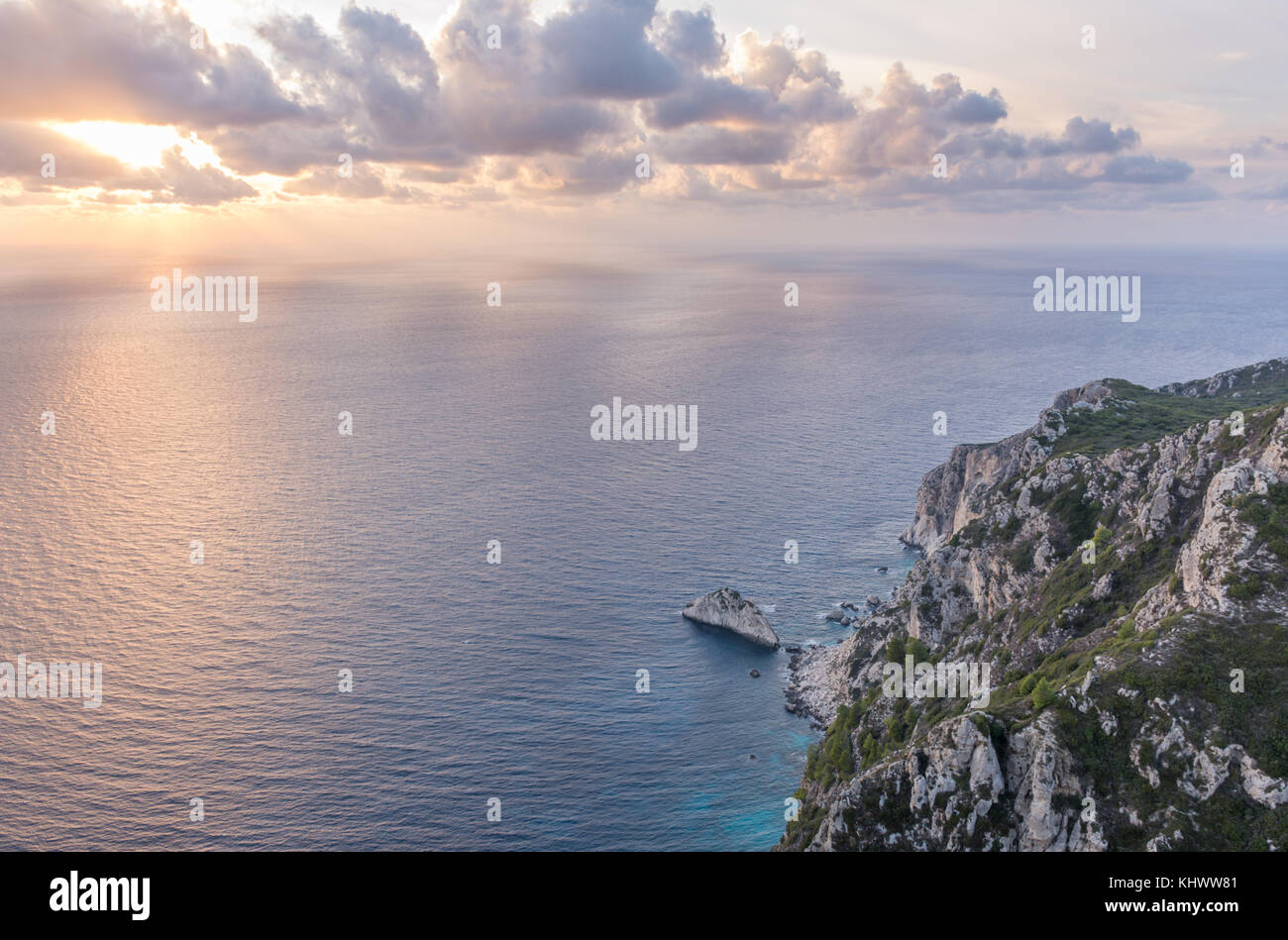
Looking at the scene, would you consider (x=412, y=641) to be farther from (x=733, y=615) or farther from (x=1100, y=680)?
(x=1100, y=680)

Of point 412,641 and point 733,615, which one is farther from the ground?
point 733,615

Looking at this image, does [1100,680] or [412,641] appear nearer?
[1100,680]

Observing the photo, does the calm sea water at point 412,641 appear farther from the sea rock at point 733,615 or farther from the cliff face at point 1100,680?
the cliff face at point 1100,680

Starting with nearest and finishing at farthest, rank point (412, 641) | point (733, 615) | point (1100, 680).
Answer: point (1100, 680) < point (412, 641) < point (733, 615)

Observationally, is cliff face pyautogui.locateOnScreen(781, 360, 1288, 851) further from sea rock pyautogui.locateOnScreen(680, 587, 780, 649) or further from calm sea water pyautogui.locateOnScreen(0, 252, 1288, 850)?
calm sea water pyautogui.locateOnScreen(0, 252, 1288, 850)

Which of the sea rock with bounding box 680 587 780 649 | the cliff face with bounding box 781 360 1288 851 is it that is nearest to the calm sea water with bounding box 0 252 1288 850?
the sea rock with bounding box 680 587 780 649

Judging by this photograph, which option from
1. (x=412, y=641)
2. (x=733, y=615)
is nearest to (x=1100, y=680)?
(x=733, y=615)
